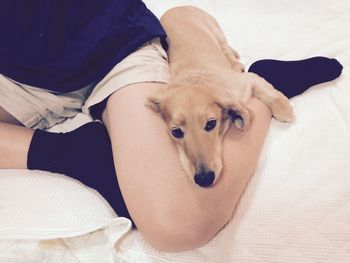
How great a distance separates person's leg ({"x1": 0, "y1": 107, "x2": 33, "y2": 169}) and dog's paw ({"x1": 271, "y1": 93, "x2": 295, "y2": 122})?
0.63 m

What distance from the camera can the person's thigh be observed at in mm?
786

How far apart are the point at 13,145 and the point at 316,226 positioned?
72 centimetres

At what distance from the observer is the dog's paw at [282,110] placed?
3.24 feet

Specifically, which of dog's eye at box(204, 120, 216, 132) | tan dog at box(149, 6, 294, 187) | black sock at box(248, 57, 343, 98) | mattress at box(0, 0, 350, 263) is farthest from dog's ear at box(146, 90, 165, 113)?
black sock at box(248, 57, 343, 98)

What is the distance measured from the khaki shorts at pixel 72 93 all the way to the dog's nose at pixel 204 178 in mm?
309

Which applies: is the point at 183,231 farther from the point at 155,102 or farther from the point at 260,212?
the point at 155,102

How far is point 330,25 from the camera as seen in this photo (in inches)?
51.9

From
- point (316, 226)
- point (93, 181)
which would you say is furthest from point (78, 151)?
point (316, 226)

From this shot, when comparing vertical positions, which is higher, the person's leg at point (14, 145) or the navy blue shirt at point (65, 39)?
the navy blue shirt at point (65, 39)

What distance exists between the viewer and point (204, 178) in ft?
2.71

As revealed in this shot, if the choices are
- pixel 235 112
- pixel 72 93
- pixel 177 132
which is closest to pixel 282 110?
pixel 235 112

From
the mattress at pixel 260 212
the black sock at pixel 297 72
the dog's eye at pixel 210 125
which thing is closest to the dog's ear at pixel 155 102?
the dog's eye at pixel 210 125

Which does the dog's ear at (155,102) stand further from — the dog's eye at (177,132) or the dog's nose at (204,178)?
the dog's nose at (204,178)

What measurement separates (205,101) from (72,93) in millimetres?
369
